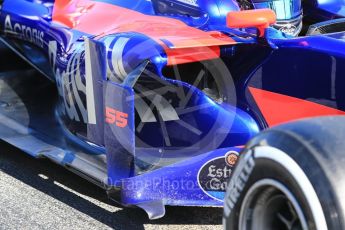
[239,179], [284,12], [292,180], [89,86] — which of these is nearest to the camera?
[292,180]

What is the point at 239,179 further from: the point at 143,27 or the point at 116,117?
the point at 143,27

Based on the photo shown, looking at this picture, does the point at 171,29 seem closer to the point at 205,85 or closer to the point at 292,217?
the point at 205,85

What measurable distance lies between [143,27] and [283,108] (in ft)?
3.27

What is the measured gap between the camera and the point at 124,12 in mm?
4023

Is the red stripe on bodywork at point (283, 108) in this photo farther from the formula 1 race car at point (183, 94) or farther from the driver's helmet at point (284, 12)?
the driver's helmet at point (284, 12)

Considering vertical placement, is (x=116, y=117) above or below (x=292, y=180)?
below

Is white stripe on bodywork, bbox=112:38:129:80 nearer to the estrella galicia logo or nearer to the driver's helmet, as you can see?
the estrella galicia logo

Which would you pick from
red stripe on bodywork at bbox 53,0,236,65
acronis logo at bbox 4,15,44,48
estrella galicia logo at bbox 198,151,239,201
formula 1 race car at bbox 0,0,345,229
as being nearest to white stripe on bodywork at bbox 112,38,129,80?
formula 1 race car at bbox 0,0,345,229

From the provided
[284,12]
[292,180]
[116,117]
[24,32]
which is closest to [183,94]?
[116,117]

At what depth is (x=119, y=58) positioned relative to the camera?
3451 mm

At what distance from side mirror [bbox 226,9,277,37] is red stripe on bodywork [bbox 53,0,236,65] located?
0.27 meters

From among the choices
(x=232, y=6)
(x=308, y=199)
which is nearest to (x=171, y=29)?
(x=232, y=6)

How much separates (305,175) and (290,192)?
0.09m

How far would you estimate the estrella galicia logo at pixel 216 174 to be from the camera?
322 cm
